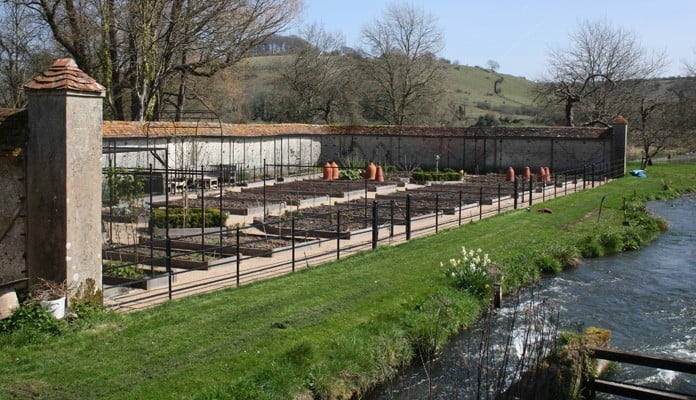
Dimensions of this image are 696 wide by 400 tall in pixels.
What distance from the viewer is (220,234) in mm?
15672

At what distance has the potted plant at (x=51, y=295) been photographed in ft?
32.2

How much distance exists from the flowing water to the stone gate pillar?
14.7ft

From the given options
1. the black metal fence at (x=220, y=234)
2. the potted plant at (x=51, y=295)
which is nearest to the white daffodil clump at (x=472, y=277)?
the black metal fence at (x=220, y=234)

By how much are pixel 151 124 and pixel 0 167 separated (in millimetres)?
20260

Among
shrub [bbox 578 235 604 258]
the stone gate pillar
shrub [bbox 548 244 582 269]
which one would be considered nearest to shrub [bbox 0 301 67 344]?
the stone gate pillar

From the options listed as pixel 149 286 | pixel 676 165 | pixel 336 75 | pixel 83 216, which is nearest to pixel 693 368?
pixel 83 216

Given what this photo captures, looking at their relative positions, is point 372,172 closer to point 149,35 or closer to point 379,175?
point 379,175

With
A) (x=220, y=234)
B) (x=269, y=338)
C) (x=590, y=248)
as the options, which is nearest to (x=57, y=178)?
(x=269, y=338)

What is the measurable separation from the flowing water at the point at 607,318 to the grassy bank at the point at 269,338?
545 millimetres

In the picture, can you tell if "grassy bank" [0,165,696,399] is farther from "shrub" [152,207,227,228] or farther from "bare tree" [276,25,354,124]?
"bare tree" [276,25,354,124]

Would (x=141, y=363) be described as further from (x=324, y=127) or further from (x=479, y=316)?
(x=324, y=127)

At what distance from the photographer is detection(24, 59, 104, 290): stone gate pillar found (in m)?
10.1

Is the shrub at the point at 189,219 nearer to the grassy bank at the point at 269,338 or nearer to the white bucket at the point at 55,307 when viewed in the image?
the grassy bank at the point at 269,338

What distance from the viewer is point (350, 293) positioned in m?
12.8
